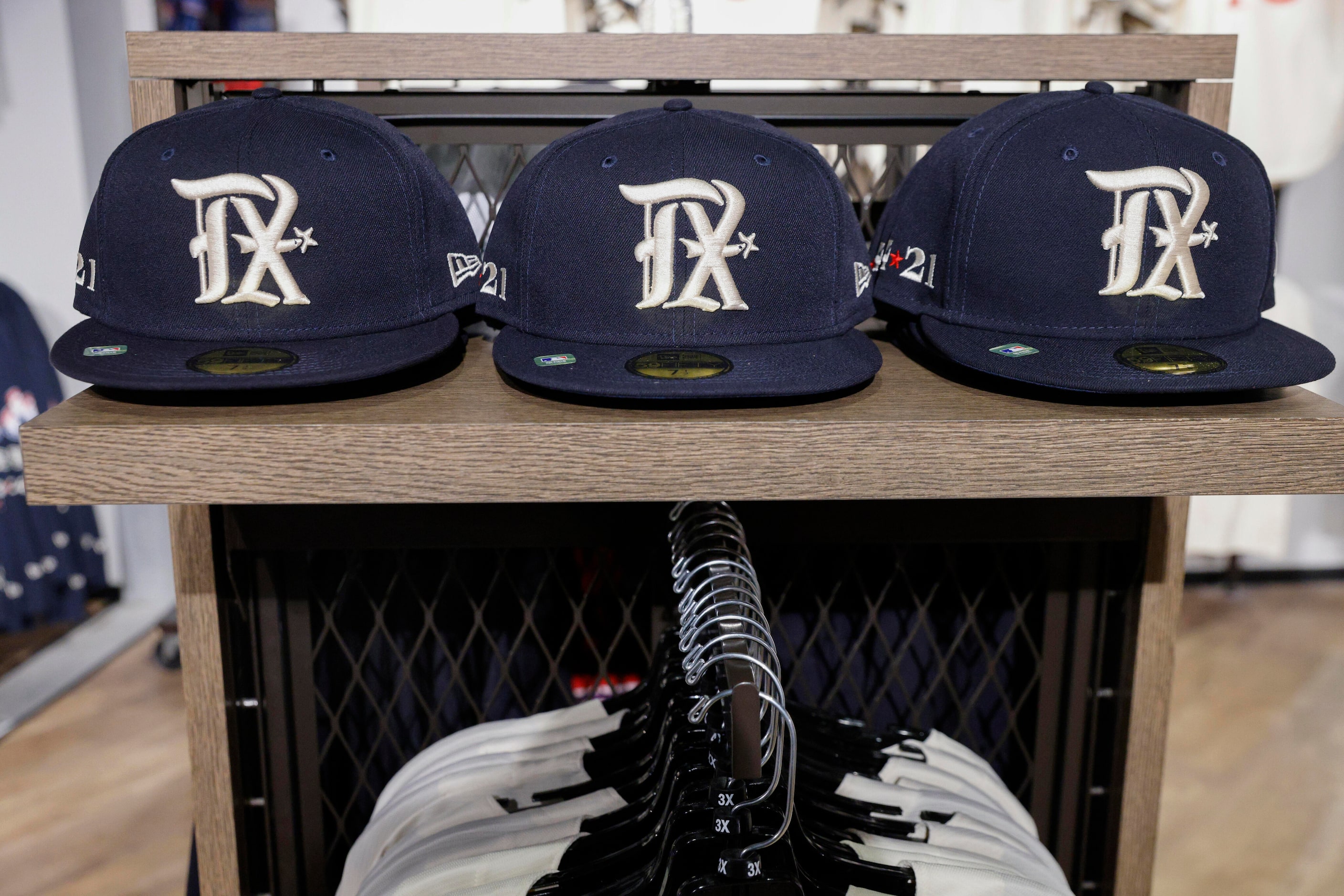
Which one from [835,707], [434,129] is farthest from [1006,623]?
[434,129]

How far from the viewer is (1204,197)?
59cm

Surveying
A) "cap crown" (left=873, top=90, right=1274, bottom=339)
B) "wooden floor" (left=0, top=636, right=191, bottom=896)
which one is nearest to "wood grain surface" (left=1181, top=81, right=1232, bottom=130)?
"cap crown" (left=873, top=90, right=1274, bottom=339)

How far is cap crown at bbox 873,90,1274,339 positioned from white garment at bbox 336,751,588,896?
483 mm

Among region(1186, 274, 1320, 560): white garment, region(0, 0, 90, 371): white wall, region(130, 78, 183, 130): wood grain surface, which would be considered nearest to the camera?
region(130, 78, 183, 130): wood grain surface

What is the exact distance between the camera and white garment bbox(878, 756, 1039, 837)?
2.65ft

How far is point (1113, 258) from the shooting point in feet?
1.95

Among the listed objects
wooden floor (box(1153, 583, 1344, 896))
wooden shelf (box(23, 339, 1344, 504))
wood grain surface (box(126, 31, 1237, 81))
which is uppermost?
wood grain surface (box(126, 31, 1237, 81))

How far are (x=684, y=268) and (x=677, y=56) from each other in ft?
0.93

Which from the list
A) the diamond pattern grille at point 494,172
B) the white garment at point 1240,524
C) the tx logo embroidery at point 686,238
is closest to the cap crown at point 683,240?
the tx logo embroidery at point 686,238

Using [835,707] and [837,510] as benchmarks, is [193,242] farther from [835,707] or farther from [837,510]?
[835,707]

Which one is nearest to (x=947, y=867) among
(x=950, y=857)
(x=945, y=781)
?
(x=950, y=857)

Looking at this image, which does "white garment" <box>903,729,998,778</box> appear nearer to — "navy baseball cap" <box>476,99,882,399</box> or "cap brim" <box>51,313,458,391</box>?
"navy baseball cap" <box>476,99,882,399</box>

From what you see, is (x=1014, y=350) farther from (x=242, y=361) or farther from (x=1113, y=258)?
(x=242, y=361)

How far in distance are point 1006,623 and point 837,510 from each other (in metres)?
0.28
